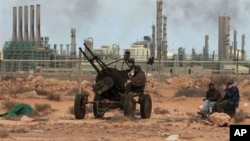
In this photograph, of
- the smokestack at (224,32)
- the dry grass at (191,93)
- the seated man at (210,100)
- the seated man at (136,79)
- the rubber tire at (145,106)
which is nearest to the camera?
the seated man at (210,100)

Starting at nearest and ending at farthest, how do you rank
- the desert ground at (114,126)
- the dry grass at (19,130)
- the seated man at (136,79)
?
1. the desert ground at (114,126)
2. the dry grass at (19,130)
3. the seated man at (136,79)

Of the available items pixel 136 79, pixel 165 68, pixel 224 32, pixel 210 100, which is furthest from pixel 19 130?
pixel 224 32

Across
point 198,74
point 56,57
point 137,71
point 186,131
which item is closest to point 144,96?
point 137,71

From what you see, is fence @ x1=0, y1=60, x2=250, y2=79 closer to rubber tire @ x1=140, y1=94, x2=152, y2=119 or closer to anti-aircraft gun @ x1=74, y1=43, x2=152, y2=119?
rubber tire @ x1=140, y1=94, x2=152, y2=119

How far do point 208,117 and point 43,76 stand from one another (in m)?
29.9

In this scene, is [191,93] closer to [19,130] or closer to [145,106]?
[145,106]

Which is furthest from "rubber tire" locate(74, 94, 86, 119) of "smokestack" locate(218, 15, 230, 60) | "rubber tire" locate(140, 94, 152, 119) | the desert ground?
"smokestack" locate(218, 15, 230, 60)

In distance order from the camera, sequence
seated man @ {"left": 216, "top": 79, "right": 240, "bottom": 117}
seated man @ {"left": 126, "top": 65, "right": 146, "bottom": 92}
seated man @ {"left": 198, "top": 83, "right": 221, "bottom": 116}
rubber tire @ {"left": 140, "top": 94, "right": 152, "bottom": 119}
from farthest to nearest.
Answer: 1. rubber tire @ {"left": 140, "top": 94, "right": 152, "bottom": 119}
2. seated man @ {"left": 126, "top": 65, "right": 146, "bottom": 92}
3. seated man @ {"left": 198, "top": 83, "right": 221, "bottom": 116}
4. seated man @ {"left": 216, "top": 79, "right": 240, "bottom": 117}

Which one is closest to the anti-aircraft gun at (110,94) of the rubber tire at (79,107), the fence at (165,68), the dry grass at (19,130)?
the rubber tire at (79,107)

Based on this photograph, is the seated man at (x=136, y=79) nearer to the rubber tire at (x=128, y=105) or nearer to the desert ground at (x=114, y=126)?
the rubber tire at (x=128, y=105)

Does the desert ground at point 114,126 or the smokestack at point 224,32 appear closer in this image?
the desert ground at point 114,126

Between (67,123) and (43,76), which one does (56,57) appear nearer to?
(43,76)

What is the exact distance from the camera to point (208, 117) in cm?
1875

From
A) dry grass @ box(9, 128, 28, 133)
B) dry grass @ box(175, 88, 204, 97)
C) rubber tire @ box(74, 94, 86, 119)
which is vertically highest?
rubber tire @ box(74, 94, 86, 119)
